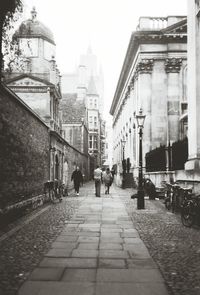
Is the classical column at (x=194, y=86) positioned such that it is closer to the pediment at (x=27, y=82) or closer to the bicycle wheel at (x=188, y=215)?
the bicycle wheel at (x=188, y=215)

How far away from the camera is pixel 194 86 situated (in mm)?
14609

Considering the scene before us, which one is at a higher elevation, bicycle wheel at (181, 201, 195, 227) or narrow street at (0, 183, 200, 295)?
bicycle wheel at (181, 201, 195, 227)

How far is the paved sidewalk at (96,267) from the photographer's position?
193 inches

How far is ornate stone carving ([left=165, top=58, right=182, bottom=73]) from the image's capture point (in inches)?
1192

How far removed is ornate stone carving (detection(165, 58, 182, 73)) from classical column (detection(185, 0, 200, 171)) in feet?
49.7

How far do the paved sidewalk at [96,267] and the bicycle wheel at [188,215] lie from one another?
169cm

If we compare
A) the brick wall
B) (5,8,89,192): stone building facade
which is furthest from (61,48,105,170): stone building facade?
the brick wall

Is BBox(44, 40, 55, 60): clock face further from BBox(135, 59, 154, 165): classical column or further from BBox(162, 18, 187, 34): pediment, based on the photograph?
BBox(162, 18, 187, 34): pediment

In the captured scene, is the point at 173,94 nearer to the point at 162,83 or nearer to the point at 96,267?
the point at 162,83

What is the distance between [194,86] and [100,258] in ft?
31.2

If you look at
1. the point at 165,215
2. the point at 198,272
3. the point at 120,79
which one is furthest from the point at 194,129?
the point at 120,79

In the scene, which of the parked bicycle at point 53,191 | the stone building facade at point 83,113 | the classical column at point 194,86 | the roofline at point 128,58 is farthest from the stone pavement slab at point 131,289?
the stone building facade at point 83,113

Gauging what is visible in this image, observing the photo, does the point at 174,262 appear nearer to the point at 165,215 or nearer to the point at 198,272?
the point at 198,272

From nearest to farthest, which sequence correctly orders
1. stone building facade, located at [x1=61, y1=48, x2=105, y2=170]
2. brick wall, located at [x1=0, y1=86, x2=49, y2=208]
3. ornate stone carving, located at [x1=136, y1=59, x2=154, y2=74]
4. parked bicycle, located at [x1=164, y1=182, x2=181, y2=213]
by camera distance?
brick wall, located at [x1=0, y1=86, x2=49, y2=208], parked bicycle, located at [x1=164, y1=182, x2=181, y2=213], ornate stone carving, located at [x1=136, y1=59, x2=154, y2=74], stone building facade, located at [x1=61, y1=48, x2=105, y2=170]
